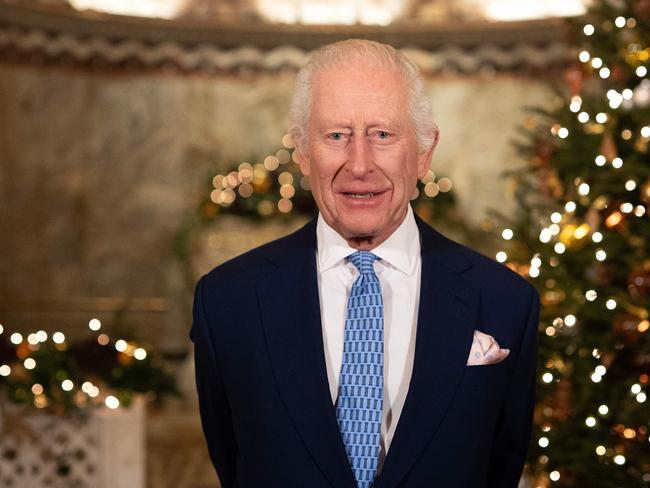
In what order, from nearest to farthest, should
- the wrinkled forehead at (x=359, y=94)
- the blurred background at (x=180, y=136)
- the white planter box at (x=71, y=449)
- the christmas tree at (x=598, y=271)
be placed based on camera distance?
1. the wrinkled forehead at (x=359, y=94)
2. the christmas tree at (x=598, y=271)
3. the white planter box at (x=71, y=449)
4. the blurred background at (x=180, y=136)

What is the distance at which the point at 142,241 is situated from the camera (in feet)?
31.5

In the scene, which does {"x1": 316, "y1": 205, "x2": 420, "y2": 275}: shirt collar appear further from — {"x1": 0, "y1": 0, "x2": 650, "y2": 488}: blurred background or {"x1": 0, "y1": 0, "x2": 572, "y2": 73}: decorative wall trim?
{"x1": 0, "y1": 0, "x2": 572, "y2": 73}: decorative wall trim

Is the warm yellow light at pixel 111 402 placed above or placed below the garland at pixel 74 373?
below

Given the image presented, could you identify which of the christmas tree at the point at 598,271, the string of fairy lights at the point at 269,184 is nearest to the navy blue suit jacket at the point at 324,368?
the christmas tree at the point at 598,271

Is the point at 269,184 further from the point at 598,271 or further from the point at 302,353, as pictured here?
the point at 302,353

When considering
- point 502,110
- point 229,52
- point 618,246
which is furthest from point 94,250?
point 618,246

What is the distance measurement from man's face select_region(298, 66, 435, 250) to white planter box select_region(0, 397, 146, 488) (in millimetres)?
3315

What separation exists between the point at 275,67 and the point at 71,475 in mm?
5388

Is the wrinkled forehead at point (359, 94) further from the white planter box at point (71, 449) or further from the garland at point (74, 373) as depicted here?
the white planter box at point (71, 449)

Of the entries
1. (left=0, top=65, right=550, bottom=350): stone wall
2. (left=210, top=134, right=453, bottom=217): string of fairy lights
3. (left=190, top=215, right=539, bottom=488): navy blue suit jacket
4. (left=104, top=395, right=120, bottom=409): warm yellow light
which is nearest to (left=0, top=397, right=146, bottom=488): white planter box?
(left=104, top=395, right=120, bottom=409): warm yellow light

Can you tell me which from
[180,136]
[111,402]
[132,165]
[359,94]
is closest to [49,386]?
[111,402]

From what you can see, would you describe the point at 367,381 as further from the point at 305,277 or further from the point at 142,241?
the point at 142,241

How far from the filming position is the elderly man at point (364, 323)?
217 centimetres

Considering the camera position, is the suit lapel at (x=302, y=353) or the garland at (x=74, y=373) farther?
the garland at (x=74, y=373)
